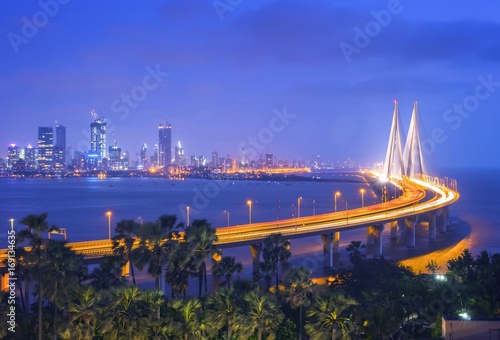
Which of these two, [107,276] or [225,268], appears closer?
[107,276]

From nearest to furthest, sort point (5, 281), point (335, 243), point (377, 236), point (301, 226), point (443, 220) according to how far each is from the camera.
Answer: point (5, 281), point (301, 226), point (335, 243), point (377, 236), point (443, 220)

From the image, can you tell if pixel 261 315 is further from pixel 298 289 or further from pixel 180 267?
pixel 180 267

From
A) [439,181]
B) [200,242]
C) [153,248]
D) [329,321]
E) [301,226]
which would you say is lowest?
[301,226]

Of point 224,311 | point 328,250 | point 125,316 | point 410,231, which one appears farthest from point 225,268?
point 410,231

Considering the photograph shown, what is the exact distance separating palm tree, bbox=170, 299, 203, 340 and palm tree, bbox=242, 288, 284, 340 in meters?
0.98

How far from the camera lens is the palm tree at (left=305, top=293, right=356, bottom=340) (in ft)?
37.3

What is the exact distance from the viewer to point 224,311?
12.4 metres

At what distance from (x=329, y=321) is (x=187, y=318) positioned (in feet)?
9.29

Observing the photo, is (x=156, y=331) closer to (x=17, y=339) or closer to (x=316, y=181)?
(x=17, y=339)

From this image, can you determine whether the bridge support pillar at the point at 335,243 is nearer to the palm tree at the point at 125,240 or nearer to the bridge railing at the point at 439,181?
the palm tree at the point at 125,240

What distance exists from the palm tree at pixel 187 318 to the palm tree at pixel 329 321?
224 centimetres

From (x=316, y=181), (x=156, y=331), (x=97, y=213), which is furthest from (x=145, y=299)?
(x=316, y=181)

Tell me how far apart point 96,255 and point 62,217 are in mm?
40100

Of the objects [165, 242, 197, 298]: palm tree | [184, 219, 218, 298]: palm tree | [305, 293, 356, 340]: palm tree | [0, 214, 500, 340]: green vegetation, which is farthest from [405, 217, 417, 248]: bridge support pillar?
[305, 293, 356, 340]: palm tree
